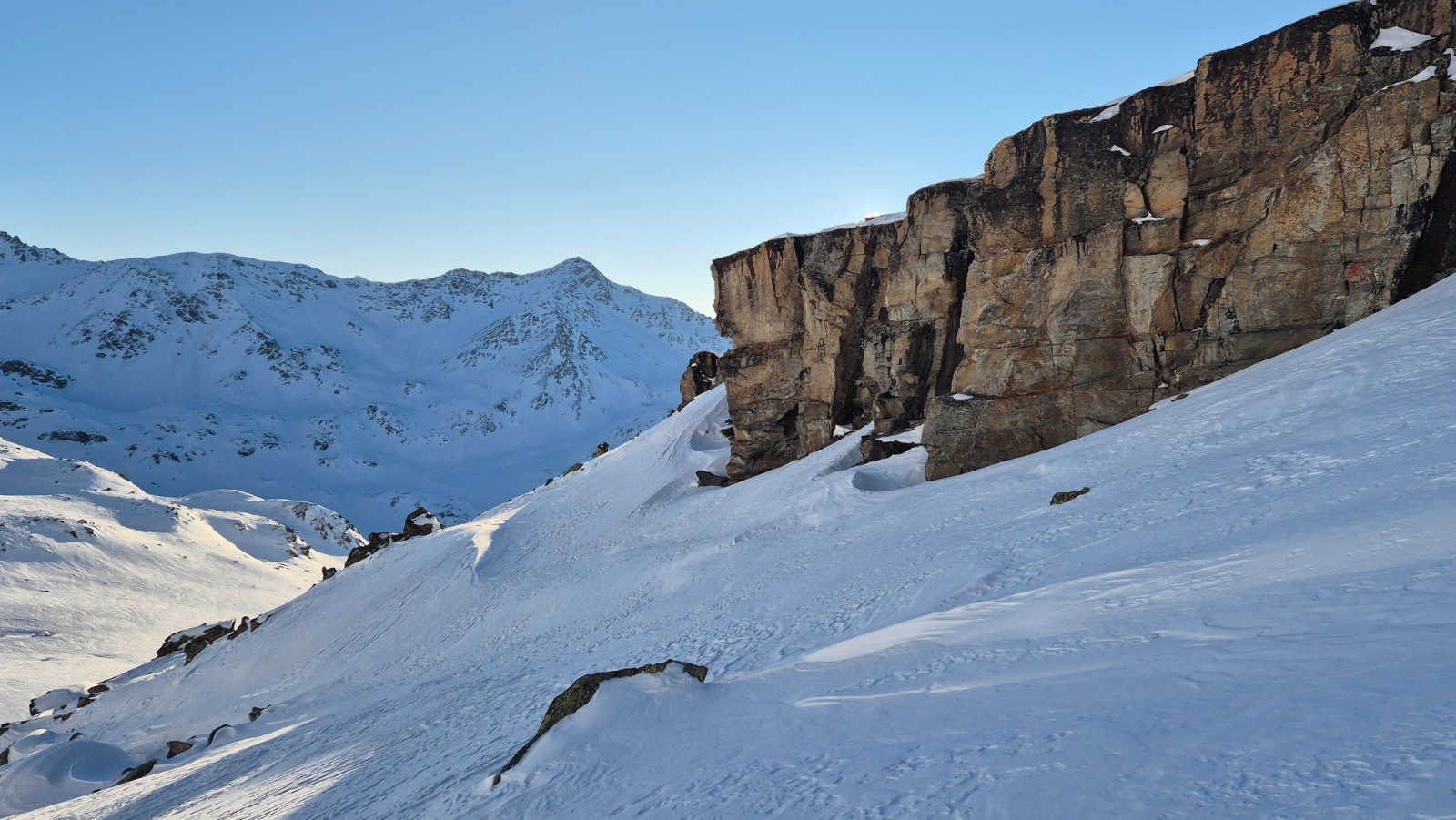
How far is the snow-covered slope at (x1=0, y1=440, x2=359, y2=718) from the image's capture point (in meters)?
49.3

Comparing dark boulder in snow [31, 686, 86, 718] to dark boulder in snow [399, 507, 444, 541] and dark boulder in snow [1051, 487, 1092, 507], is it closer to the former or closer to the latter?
dark boulder in snow [399, 507, 444, 541]

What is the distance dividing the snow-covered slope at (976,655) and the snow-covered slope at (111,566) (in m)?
25.6

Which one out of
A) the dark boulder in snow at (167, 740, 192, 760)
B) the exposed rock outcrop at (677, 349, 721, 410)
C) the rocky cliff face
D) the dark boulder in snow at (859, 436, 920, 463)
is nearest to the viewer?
the rocky cliff face

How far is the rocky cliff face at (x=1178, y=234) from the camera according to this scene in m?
19.4

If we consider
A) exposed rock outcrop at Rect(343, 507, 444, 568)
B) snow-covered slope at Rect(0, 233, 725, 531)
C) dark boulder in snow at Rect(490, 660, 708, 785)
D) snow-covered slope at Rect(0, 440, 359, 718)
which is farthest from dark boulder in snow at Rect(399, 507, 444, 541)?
snow-covered slope at Rect(0, 233, 725, 531)

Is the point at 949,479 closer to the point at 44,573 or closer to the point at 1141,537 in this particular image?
the point at 1141,537

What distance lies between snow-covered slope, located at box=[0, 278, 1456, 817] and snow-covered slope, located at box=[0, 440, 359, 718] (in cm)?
2561

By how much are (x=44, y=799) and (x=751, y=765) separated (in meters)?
24.3

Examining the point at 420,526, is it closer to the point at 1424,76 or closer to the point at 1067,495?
the point at 1067,495

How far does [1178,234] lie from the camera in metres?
22.6

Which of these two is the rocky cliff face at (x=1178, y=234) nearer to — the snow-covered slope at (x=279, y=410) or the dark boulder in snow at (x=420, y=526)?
the dark boulder in snow at (x=420, y=526)

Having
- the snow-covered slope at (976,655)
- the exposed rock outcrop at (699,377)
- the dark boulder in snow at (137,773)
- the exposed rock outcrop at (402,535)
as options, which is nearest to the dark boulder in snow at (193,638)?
the exposed rock outcrop at (402,535)

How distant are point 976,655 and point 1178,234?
18.5 metres

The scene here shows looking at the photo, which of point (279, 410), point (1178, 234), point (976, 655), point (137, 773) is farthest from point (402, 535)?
point (279, 410)
